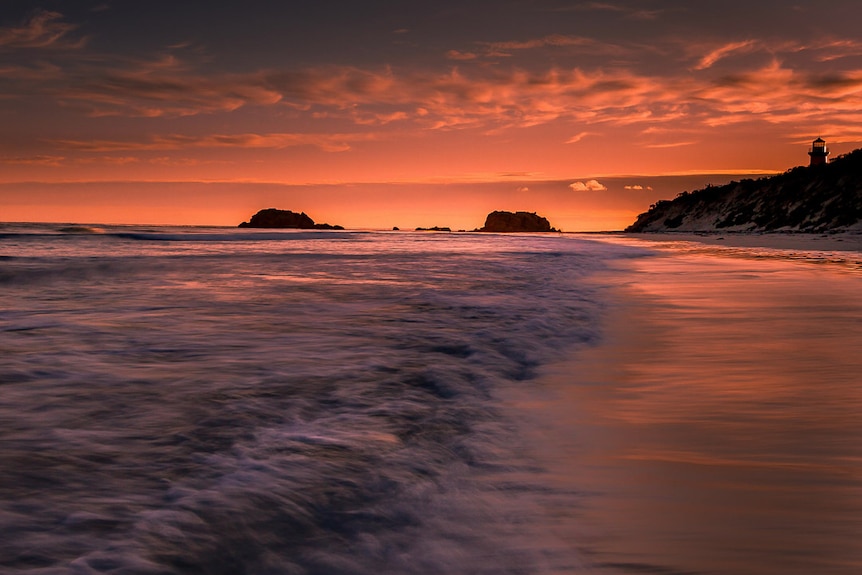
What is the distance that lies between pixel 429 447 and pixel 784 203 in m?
56.0

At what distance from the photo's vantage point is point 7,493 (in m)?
2.13

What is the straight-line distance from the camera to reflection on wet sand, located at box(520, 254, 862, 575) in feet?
5.98

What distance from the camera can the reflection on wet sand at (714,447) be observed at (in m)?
1.82

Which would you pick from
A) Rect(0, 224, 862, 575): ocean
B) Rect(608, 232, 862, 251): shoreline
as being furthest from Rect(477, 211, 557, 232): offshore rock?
Rect(0, 224, 862, 575): ocean

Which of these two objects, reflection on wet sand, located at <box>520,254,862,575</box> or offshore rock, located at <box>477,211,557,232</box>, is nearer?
reflection on wet sand, located at <box>520,254,862,575</box>

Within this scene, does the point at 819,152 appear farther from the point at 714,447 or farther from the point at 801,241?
the point at 714,447

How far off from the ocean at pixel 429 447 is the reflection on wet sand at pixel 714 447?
0.01m

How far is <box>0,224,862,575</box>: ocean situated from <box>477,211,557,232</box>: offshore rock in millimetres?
162964

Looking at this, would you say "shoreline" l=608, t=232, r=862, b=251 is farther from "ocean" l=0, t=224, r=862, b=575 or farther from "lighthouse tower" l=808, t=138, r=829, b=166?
"lighthouse tower" l=808, t=138, r=829, b=166

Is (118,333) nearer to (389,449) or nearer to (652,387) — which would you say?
(389,449)

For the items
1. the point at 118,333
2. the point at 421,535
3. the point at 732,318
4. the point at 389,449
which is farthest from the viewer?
the point at 732,318

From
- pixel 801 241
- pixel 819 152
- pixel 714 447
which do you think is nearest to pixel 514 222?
pixel 819 152

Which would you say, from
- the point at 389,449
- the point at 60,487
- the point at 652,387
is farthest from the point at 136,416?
the point at 652,387

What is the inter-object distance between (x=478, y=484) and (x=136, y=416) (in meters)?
1.77
